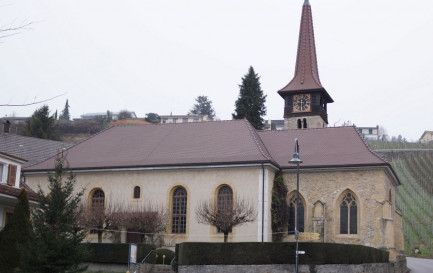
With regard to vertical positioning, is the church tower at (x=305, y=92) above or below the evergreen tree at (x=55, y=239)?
above

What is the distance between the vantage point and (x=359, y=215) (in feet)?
120

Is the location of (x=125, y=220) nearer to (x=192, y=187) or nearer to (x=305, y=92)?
(x=192, y=187)

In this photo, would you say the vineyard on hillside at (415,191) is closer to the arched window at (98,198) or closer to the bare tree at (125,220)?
the bare tree at (125,220)

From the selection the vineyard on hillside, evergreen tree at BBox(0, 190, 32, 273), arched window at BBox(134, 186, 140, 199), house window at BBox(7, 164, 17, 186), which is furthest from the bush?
the vineyard on hillside

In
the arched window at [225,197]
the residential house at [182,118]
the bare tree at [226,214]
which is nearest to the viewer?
Result: the bare tree at [226,214]

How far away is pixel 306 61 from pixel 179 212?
23030 millimetres

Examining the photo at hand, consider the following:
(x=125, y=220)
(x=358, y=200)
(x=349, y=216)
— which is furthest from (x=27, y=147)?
(x=358, y=200)

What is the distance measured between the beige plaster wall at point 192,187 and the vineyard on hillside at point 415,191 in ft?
70.5

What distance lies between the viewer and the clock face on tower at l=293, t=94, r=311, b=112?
2079 inches

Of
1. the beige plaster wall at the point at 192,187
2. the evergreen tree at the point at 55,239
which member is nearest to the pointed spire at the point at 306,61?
the beige plaster wall at the point at 192,187

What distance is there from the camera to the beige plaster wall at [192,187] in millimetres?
36125

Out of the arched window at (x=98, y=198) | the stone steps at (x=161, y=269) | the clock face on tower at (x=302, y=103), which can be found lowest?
the stone steps at (x=161, y=269)

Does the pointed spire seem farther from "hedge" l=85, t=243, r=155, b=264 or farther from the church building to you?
"hedge" l=85, t=243, r=155, b=264

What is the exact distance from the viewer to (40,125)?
77938mm
